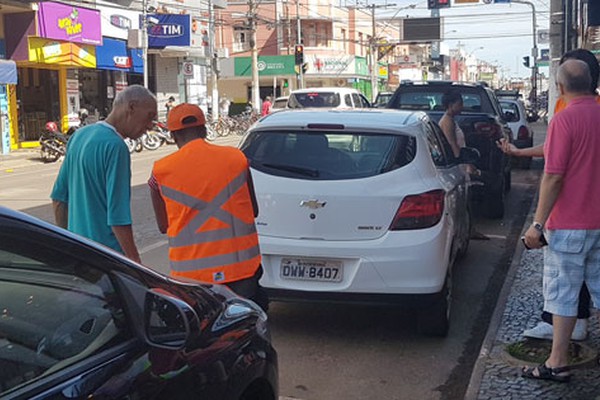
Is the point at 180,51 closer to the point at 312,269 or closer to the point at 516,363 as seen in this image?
the point at 312,269

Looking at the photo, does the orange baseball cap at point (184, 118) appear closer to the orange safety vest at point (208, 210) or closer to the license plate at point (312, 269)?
the orange safety vest at point (208, 210)

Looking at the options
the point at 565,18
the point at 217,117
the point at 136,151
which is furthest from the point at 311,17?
the point at 565,18

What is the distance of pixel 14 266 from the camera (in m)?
2.36

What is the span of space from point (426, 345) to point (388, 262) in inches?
33.7

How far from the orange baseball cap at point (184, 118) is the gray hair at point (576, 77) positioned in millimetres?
2164

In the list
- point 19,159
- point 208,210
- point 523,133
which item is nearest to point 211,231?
point 208,210

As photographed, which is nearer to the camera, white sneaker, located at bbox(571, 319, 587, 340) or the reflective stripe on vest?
the reflective stripe on vest

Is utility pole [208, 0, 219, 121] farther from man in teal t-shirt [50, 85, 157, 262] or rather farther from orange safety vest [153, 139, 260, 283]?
orange safety vest [153, 139, 260, 283]

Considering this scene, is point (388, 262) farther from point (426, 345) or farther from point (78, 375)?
point (78, 375)

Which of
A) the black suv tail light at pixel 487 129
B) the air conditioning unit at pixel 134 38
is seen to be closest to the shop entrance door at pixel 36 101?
the air conditioning unit at pixel 134 38

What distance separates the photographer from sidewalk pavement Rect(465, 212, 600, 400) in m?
4.29

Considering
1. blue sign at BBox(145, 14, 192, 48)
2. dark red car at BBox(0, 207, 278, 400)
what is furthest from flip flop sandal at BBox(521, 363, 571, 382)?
blue sign at BBox(145, 14, 192, 48)

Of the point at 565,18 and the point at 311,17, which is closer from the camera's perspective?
the point at 565,18

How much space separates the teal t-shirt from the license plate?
1.56m
